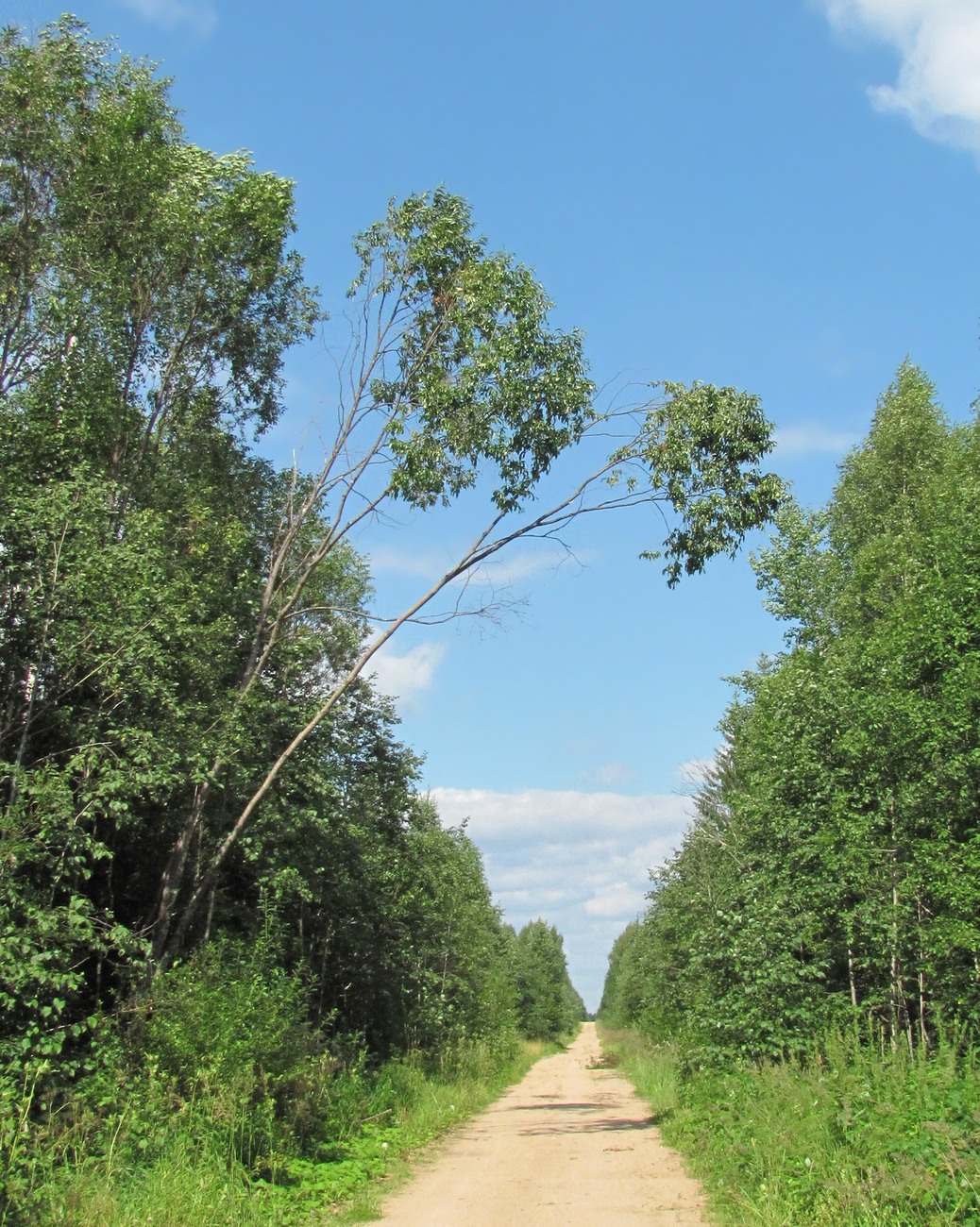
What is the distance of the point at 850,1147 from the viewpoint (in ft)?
28.0

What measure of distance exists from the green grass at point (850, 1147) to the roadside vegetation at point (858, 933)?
0.02m

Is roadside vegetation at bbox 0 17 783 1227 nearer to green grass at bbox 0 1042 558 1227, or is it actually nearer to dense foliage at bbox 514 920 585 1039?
green grass at bbox 0 1042 558 1227

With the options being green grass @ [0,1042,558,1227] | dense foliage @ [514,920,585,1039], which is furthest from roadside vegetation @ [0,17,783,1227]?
dense foliage @ [514,920,585,1039]

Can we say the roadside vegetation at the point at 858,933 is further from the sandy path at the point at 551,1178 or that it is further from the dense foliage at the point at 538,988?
the dense foliage at the point at 538,988

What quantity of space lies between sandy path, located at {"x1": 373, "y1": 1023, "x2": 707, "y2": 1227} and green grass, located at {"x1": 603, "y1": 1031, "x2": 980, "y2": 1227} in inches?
24.2

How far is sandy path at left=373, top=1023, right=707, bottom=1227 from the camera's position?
365 inches

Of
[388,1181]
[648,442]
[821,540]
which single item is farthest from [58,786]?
[821,540]

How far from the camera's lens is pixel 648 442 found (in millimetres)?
16406

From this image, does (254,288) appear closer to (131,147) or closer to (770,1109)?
(131,147)

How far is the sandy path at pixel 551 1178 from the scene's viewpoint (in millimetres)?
9281

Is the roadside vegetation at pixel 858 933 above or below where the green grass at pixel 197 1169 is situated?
above

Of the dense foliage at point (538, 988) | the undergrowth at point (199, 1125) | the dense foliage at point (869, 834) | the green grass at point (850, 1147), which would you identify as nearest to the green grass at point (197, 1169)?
the undergrowth at point (199, 1125)

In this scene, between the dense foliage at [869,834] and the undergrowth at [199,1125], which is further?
the dense foliage at [869,834]

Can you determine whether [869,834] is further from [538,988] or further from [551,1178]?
[538,988]
